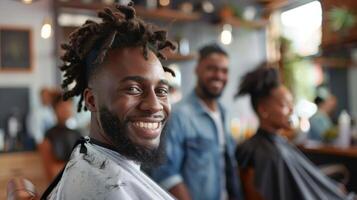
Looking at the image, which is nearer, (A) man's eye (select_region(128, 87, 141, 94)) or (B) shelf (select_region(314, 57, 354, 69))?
(A) man's eye (select_region(128, 87, 141, 94))

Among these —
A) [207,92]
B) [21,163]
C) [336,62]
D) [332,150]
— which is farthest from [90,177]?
[336,62]

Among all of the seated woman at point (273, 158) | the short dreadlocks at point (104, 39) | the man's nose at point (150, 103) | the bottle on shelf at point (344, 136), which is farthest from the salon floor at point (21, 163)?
the bottle on shelf at point (344, 136)

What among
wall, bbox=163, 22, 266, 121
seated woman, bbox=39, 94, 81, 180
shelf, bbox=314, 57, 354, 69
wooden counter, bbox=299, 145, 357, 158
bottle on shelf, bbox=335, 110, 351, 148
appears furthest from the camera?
shelf, bbox=314, 57, 354, 69

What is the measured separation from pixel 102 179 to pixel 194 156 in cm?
119

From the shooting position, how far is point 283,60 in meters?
4.75

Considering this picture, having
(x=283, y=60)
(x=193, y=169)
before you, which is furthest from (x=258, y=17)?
(x=193, y=169)

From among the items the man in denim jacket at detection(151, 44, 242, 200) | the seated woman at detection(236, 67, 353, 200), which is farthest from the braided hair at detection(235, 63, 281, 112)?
the man in denim jacket at detection(151, 44, 242, 200)

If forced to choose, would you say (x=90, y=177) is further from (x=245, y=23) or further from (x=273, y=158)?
(x=245, y=23)

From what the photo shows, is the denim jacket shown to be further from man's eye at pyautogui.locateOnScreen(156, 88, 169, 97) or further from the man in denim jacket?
man's eye at pyautogui.locateOnScreen(156, 88, 169, 97)

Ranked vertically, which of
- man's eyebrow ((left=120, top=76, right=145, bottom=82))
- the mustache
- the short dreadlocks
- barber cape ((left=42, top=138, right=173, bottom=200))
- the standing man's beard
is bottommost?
barber cape ((left=42, top=138, right=173, bottom=200))

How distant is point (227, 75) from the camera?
7.08ft

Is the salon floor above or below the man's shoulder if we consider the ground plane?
below

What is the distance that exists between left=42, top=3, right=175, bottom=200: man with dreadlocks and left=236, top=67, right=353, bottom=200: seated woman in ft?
3.66

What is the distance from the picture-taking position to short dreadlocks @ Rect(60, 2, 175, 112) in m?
0.89
